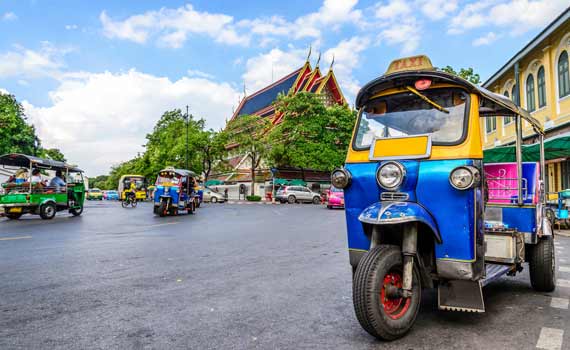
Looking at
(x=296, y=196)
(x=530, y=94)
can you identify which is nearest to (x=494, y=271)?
(x=530, y=94)

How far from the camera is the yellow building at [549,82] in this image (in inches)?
634

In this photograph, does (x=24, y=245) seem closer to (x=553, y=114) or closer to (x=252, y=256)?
(x=252, y=256)

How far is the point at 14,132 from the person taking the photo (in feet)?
101

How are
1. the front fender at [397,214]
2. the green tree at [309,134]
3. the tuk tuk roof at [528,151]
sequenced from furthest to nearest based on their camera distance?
1. the green tree at [309,134]
2. the tuk tuk roof at [528,151]
3. the front fender at [397,214]

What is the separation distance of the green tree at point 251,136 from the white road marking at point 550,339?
3687 centimetres

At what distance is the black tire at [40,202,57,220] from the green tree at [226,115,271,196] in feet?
80.0

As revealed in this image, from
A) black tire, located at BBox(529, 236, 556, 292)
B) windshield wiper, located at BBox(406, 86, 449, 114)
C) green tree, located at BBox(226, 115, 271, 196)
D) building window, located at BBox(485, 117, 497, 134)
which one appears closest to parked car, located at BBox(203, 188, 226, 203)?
green tree, located at BBox(226, 115, 271, 196)

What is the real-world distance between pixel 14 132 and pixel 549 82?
3370 centimetres

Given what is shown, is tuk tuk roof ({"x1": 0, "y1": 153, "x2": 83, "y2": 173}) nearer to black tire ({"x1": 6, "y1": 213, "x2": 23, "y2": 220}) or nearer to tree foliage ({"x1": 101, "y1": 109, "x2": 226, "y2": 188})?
black tire ({"x1": 6, "y1": 213, "x2": 23, "y2": 220})

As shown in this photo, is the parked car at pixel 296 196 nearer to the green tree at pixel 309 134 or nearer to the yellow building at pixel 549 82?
the green tree at pixel 309 134

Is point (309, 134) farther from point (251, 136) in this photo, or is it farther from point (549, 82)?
point (549, 82)

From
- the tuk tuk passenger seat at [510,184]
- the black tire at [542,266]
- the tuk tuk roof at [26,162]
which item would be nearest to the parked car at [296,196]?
the tuk tuk roof at [26,162]

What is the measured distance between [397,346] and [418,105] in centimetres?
208

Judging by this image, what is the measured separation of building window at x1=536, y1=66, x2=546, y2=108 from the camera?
18078mm
